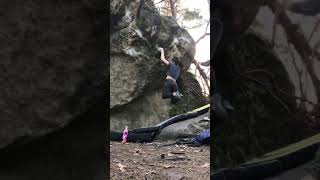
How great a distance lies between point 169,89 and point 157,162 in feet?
8.91

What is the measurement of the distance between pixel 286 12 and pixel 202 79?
762 cm

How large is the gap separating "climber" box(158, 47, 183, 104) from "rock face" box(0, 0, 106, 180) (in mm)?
7030

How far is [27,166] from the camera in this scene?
2.42 meters

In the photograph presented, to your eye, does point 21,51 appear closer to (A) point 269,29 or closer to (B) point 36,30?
(B) point 36,30

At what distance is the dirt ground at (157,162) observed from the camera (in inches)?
249

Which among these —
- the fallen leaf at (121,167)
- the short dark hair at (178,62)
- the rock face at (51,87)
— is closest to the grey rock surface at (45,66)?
the rock face at (51,87)

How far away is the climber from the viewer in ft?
31.3

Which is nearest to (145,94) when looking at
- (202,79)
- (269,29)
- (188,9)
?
(202,79)

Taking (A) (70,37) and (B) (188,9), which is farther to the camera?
(B) (188,9)

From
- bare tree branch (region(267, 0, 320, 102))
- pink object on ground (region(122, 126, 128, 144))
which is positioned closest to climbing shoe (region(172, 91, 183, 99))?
pink object on ground (region(122, 126, 128, 144))

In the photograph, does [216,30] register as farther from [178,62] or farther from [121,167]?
[178,62]

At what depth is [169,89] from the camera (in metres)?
9.55

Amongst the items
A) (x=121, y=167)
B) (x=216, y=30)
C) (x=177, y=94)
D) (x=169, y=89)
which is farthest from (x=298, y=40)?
(x=177, y=94)

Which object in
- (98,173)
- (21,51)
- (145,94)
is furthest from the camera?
(145,94)
